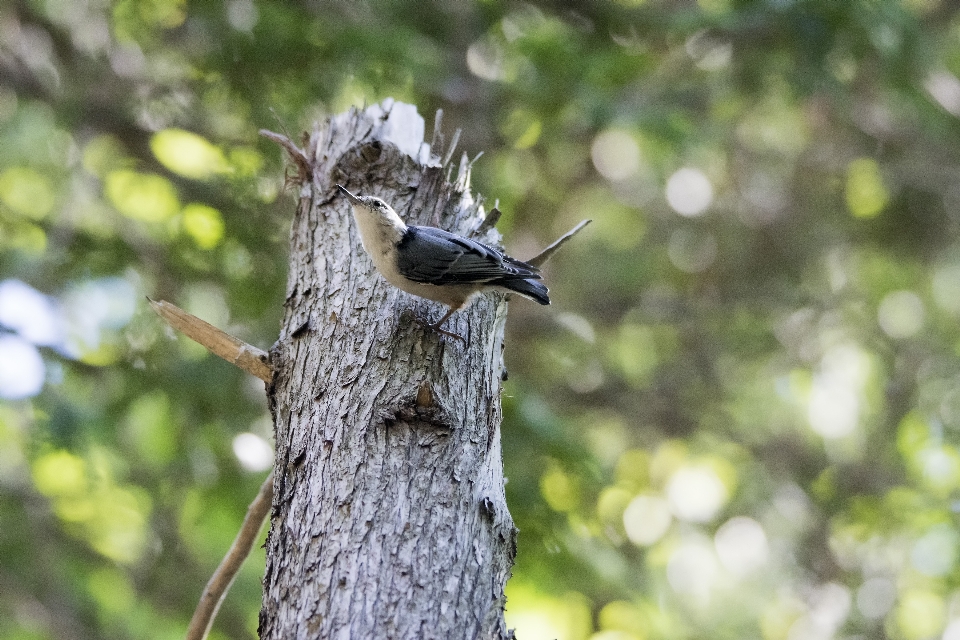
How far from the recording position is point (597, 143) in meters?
8.06

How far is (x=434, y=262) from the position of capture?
2.91 meters

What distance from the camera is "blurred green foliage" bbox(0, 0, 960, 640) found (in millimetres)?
5008

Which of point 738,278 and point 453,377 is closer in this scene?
point 453,377

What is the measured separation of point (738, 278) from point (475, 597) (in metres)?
6.50

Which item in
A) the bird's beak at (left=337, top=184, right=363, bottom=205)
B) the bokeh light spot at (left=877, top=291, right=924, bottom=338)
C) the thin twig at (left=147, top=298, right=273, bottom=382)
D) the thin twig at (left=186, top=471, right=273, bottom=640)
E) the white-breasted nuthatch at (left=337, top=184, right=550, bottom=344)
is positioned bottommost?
the thin twig at (left=186, top=471, right=273, bottom=640)

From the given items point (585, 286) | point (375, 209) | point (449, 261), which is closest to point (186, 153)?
point (375, 209)

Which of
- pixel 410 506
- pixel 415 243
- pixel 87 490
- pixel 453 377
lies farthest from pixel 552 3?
pixel 87 490

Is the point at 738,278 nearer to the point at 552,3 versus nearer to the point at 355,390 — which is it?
the point at 552,3

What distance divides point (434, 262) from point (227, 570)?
1.46 m

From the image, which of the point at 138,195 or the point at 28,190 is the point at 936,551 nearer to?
the point at 138,195

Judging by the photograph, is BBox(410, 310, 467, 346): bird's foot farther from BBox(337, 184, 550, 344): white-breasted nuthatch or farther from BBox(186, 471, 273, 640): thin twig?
BBox(186, 471, 273, 640): thin twig

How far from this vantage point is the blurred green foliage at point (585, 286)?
197 inches

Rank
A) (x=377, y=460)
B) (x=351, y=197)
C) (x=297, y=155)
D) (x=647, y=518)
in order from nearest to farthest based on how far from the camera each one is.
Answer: (x=377, y=460) < (x=351, y=197) < (x=297, y=155) < (x=647, y=518)

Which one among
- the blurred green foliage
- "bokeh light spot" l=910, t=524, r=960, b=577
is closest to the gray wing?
the blurred green foliage
